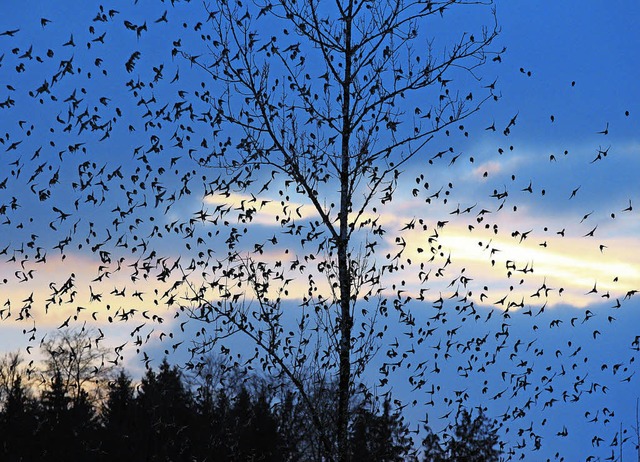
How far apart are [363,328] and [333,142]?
3391mm

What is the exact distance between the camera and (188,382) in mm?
44750

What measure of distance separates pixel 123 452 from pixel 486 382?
2413 cm

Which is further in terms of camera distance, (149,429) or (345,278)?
(149,429)

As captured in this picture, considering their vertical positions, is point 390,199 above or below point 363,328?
above

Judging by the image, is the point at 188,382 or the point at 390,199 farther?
the point at 188,382

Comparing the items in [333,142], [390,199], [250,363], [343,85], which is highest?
[343,85]

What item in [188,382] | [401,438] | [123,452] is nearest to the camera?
[401,438]

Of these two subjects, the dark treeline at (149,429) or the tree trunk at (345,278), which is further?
the dark treeline at (149,429)

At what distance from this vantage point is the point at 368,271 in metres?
13.9

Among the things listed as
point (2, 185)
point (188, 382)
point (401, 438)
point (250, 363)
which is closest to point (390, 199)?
point (250, 363)

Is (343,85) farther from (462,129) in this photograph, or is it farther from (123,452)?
(123,452)

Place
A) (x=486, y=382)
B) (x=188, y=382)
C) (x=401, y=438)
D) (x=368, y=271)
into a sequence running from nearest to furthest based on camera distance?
1. (x=368, y=271)
2. (x=486, y=382)
3. (x=401, y=438)
4. (x=188, y=382)

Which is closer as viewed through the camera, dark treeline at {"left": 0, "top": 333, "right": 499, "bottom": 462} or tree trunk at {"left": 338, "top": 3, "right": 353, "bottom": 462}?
tree trunk at {"left": 338, "top": 3, "right": 353, "bottom": 462}

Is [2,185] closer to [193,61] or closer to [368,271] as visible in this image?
[193,61]
